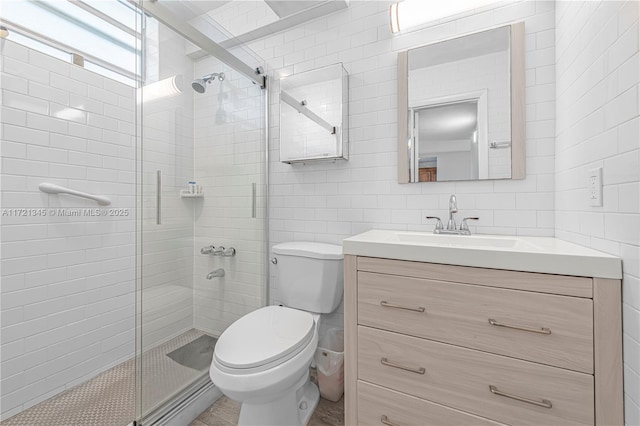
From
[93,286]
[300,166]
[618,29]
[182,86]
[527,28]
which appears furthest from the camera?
[300,166]

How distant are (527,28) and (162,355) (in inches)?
94.0

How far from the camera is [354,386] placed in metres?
1.11

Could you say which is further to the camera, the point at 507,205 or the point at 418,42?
the point at 418,42

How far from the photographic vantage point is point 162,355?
A: 1.30 metres

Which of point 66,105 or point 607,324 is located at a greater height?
point 66,105

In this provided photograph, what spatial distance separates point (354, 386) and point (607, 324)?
2.85ft

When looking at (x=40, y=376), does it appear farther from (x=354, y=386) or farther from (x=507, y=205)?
(x=507, y=205)

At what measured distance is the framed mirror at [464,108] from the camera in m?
1.30

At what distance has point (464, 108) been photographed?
54.8 inches

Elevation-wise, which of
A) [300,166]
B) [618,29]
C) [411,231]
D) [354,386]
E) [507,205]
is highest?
[618,29]

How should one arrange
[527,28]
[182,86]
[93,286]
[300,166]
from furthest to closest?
[300,166], [93,286], [182,86], [527,28]

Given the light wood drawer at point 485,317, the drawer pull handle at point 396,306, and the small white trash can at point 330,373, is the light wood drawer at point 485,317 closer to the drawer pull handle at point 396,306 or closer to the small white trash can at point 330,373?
the drawer pull handle at point 396,306

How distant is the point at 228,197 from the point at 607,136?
170 cm

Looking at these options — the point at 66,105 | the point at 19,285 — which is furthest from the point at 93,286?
the point at 66,105
